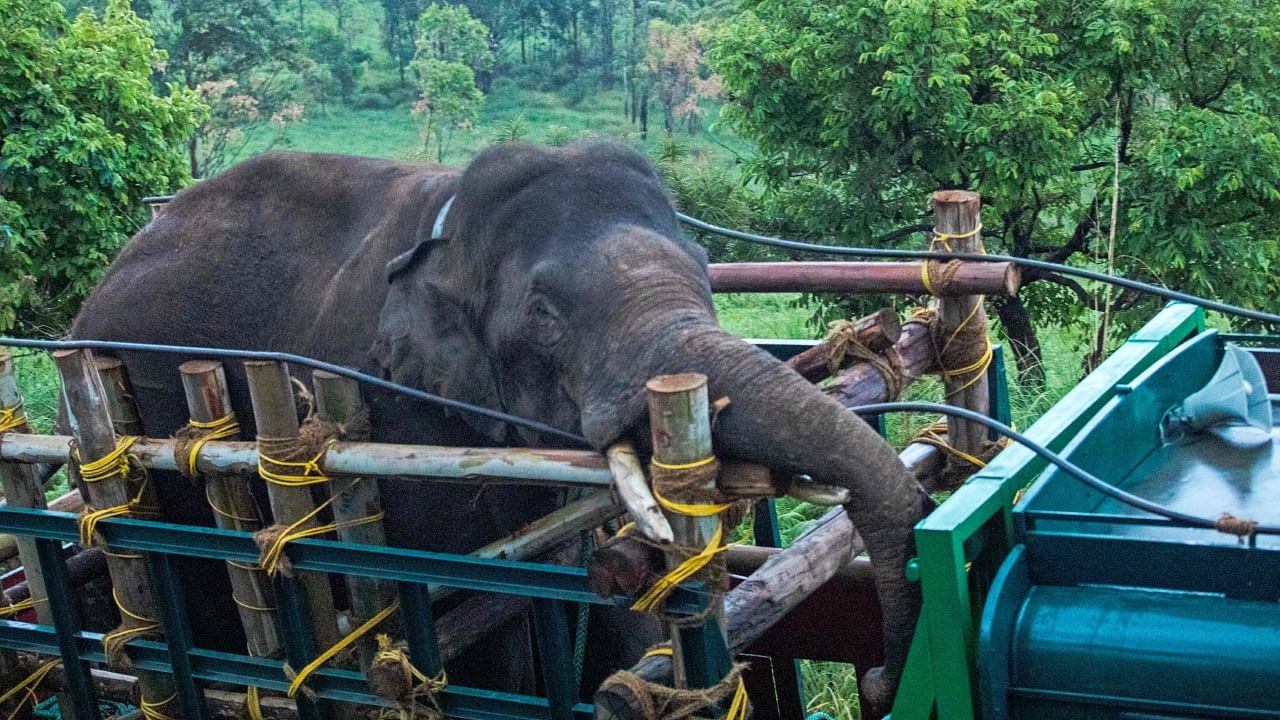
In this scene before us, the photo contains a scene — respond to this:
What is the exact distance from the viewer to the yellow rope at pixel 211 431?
11.1 ft

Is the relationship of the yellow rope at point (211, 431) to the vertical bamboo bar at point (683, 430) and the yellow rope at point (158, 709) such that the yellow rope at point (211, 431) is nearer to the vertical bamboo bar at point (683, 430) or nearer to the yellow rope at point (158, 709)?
the yellow rope at point (158, 709)

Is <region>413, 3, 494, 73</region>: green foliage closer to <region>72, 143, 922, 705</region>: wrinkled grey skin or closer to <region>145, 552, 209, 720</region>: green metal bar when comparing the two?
<region>72, 143, 922, 705</region>: wrinkled grey skin

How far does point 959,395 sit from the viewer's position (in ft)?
13.3

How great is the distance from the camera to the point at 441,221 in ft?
12.0

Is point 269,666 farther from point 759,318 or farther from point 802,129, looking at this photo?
point 759,318

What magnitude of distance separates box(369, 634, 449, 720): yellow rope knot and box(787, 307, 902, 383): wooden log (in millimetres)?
1218

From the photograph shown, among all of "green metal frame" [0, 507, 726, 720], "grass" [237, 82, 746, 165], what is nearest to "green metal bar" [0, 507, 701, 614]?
"green metal frame" [0, 507, 726, 720]

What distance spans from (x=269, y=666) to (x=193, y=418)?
656 millimetres

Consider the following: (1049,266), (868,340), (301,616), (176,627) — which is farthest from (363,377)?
(1049,266)

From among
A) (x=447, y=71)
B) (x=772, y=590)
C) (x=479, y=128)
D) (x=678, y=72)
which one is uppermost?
(x=772, y=590)

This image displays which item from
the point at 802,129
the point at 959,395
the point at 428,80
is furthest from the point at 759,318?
the point at 428,80

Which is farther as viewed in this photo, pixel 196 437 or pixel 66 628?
pixel 66 628

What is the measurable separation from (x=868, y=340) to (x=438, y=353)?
1120mm

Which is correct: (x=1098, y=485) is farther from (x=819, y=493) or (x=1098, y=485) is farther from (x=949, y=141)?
(x=949, y=141)
